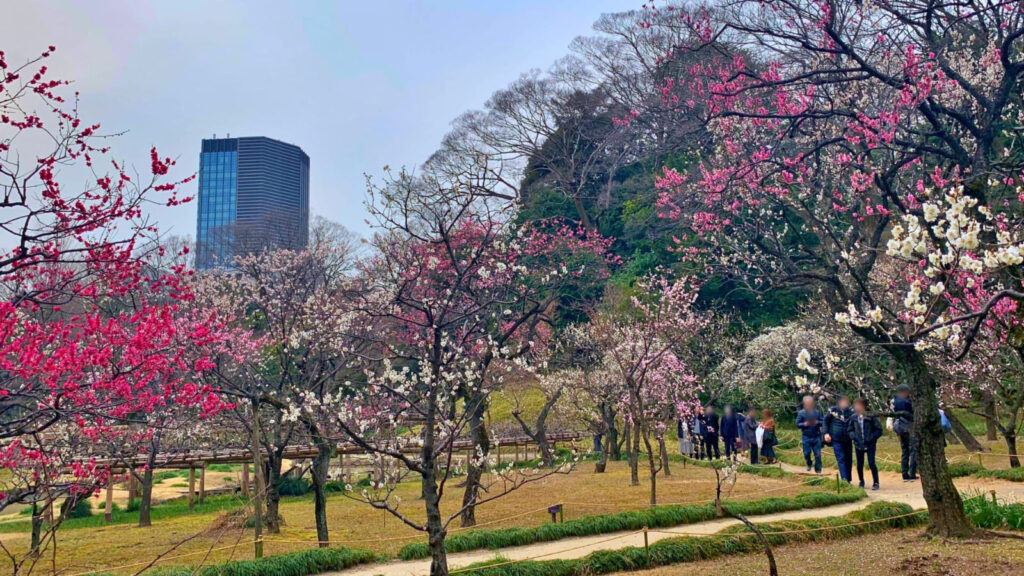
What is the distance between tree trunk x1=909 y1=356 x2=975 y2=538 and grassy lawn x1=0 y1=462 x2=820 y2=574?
4.04m

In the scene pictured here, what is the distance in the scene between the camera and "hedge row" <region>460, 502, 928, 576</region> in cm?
691

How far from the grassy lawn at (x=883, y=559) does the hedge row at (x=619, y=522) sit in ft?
5.51

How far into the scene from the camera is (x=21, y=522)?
15.0 m

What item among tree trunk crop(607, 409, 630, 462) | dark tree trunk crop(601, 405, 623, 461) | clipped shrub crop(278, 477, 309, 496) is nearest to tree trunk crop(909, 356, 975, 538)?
dark tree trunk crop(601, 405, 623, 461)

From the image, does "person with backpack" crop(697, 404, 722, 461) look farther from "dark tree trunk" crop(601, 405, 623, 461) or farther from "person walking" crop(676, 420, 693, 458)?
"dark tree trunk" crop(601, 405, 623, 461)

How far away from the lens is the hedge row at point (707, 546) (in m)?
6.91

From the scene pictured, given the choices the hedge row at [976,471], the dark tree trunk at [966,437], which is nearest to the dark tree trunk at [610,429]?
the hedge row at [976,471]

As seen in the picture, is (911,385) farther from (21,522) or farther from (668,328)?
(21,522)

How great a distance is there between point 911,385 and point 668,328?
10410 millimetres

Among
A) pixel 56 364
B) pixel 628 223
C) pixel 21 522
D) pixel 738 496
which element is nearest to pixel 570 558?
pixel 738 496

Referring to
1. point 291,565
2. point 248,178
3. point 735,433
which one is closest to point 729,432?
point 735,433

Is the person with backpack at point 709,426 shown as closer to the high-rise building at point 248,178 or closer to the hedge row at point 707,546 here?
the hedge row at point 707,546

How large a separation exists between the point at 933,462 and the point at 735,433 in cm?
883

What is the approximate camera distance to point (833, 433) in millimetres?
10445
